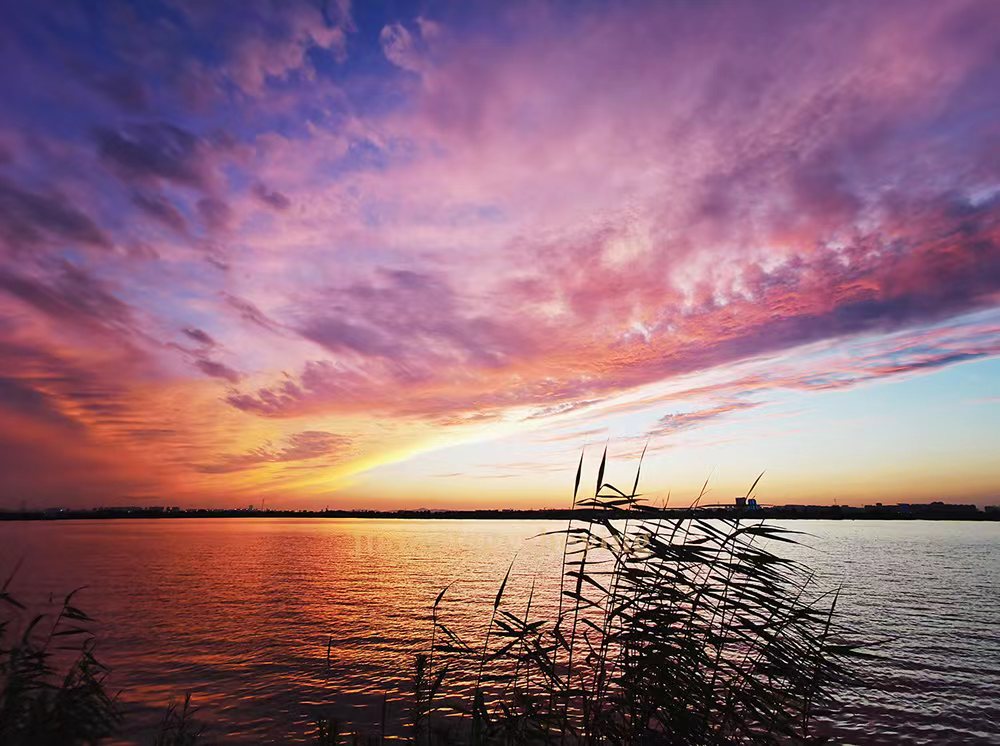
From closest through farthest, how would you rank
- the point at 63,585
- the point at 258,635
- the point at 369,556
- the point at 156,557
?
the point at 258,635
the point at 63,585
the point at 156,557
the point at 369,556

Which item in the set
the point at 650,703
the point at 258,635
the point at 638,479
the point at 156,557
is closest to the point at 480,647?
the point at 258,635

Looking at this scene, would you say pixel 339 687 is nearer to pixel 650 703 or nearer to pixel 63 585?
pixel 650 703

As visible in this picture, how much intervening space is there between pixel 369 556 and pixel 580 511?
254 ft

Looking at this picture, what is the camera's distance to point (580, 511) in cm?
1283

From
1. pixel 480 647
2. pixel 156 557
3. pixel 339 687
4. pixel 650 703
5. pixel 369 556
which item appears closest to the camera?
pixel 650 703

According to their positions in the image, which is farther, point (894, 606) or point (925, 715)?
point (894, 606)

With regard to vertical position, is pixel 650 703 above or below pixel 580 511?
A: below

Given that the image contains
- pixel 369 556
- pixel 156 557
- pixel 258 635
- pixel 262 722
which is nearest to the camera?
pixel 262 722

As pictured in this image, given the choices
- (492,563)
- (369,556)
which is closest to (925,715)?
(492,563)

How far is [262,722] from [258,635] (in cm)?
1437

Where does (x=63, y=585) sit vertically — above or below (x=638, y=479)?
below

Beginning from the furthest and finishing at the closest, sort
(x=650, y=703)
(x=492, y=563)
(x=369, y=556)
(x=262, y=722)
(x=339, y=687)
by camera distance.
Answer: (x=369, y=556), (x=492, y=563), (x=339, y=687), (x=262, y=722), (x=650, y=703)

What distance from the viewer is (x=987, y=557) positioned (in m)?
74.4

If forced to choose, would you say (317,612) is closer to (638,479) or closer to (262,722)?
(262,722)
